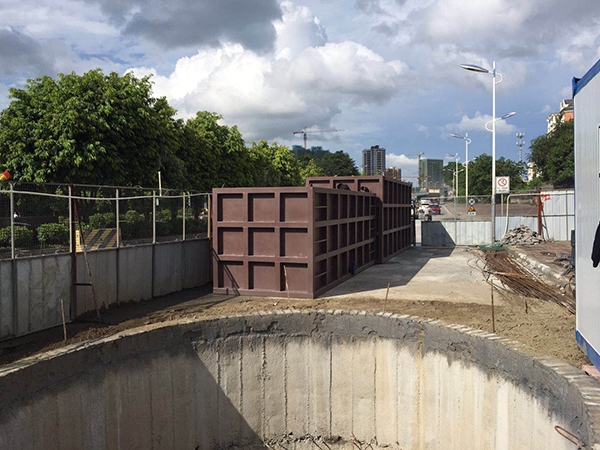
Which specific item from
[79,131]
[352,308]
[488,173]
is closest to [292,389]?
[352,308]

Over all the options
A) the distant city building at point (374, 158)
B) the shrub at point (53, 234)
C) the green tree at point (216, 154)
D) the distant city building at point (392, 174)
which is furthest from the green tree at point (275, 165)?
the distant city building at point (374, 158)

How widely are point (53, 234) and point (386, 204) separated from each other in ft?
42.6

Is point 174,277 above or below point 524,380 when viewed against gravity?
above

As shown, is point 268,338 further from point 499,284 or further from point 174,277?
point 499,284

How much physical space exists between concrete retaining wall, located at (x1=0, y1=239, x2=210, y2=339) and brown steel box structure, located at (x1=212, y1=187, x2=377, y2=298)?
1.13 m

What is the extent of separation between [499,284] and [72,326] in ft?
36.4

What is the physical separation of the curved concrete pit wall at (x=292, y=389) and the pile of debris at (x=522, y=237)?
16470mm

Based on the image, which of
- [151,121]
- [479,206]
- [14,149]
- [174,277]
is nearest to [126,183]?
[151,121]

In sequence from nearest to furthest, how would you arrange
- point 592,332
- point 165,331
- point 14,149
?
point 592,332
point 165,331
point 14,149

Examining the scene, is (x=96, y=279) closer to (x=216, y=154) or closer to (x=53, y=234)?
(x=53, y=234)

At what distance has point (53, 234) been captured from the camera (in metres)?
8.95

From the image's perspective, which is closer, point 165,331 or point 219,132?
point 165,331

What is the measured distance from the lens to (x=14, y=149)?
19.2 m

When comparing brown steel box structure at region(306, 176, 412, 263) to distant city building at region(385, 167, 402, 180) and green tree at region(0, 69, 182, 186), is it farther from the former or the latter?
green tree at region(0, 69, 182, 186)
